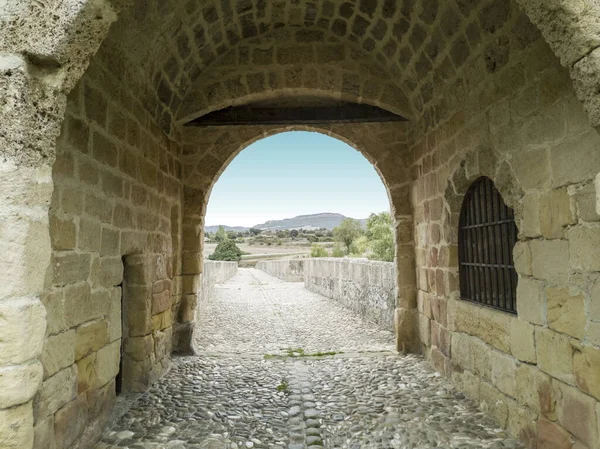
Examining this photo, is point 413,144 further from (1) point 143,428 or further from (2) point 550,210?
(1) point 143,428

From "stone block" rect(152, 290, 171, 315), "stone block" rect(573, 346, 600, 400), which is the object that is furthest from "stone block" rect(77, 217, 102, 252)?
"stone block" rect(573, 346, 600, 400)

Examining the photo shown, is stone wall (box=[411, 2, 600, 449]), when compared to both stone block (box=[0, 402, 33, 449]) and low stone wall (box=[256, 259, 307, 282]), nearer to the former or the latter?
stone block (box=[0, 402, 33, 449])

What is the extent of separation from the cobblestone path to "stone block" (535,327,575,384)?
2.16ft

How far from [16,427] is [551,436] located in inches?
103

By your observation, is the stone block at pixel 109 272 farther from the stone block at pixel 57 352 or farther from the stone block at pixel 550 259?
the stone block at pixel 550 259

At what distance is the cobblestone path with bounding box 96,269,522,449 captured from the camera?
113 inches

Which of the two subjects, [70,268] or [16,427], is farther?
[70,268]

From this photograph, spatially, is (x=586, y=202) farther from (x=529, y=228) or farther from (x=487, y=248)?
(x=487, y=248)

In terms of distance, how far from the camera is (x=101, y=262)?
2.99 metres

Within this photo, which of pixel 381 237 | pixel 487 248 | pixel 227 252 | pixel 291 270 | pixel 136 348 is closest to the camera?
pixel 487 248

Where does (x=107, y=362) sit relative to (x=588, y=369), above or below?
below

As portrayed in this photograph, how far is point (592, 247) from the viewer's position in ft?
6.82

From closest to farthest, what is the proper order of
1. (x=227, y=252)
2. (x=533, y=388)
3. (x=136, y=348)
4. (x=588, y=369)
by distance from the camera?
(x=588, y=369)
(x=533, y=388)
(x=136, y=348)
(x=227, y=252)

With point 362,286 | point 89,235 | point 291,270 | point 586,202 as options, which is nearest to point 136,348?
point 89,235
